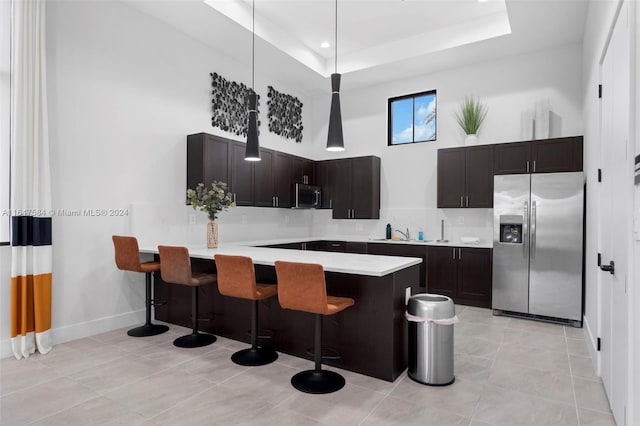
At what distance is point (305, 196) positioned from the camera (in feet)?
20.2

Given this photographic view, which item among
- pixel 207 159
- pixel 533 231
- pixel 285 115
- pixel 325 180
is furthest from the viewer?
pixel 325 180

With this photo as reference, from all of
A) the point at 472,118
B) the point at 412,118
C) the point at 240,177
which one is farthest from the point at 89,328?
the point at 472,118

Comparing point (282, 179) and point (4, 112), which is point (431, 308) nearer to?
point (282, 179)

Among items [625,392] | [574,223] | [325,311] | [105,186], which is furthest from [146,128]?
[574,223]

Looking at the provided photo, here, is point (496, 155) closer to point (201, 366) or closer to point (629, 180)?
point (629, 180)

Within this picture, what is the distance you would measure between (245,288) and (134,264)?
58.0 inches

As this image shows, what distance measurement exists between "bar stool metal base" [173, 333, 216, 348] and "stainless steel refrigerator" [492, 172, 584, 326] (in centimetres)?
347

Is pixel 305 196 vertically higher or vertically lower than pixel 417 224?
higher

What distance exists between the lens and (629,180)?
192cm

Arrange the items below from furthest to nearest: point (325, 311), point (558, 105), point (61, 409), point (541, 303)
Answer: point (558, 105) → point (541, 303) → point (325, 311) → point (61, 409)

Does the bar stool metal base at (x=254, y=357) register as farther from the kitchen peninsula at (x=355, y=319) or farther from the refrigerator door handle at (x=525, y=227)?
the refrigerator door handle at (x=525, y=227)

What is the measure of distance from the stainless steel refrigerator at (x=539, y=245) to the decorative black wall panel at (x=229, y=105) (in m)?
3.56

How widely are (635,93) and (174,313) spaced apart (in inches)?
172

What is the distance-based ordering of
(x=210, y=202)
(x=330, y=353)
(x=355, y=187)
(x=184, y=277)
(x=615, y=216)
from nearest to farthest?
1. (x=615, y=216)
2. (x=330, y=353)
3. (x=184, y=277)
4. (x=210, y=202)
5. (x=355, y=187)
